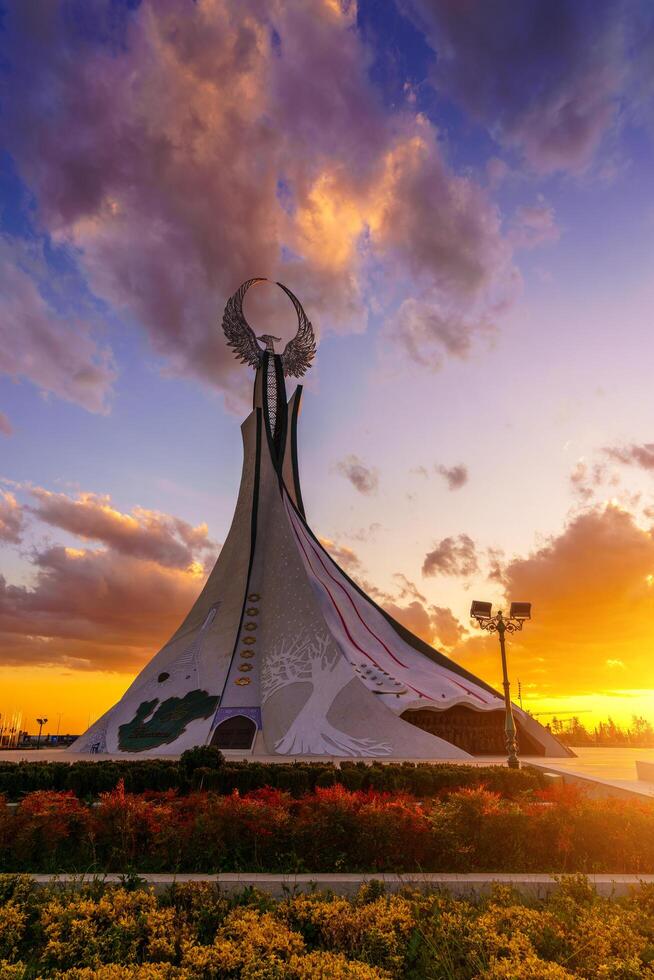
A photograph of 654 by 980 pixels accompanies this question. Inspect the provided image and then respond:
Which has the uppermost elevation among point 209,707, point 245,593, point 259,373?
point 259,373

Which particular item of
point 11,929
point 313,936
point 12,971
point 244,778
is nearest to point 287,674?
point 244,778

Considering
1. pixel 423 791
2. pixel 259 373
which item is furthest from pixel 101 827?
pixel 259 373

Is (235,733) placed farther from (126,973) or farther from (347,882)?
(126,973)

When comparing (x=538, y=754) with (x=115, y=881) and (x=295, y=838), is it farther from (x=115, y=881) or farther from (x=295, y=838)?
(x=115, y=881)

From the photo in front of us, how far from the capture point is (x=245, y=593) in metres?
28.5

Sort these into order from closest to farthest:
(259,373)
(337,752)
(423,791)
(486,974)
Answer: (486,974) < (423,791) < (337,752) < (259,373)

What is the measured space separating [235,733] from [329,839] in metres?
16.2

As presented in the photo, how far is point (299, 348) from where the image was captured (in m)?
35.2

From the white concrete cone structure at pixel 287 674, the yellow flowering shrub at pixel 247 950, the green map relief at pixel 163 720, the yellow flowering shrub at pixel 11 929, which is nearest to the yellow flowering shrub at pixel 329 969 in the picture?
the yellow flowering shrub at pixel 247 950

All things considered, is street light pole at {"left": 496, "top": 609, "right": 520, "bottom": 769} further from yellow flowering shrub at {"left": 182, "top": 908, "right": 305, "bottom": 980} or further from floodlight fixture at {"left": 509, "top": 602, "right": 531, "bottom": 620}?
yellow flowering shrub at {"left": 182, "top": 908, "right": 305, "bottom": 980}

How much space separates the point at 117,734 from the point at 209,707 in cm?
381

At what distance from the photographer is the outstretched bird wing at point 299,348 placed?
3500cm

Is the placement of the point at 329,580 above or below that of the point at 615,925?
above

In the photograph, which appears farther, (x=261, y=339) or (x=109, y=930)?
(x=261, y=339)
